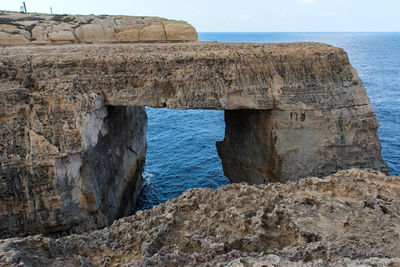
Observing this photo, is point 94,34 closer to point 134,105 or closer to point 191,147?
point 134,105

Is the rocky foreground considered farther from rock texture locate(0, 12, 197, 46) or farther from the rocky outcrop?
rock texture locate(0, 12, 197, 46)

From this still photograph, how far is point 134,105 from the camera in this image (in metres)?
12.9

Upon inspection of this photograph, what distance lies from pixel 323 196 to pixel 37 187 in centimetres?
991

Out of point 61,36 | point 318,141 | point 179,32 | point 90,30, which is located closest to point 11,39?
point 61,36

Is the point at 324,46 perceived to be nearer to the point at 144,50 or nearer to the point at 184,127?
the point at 144,50

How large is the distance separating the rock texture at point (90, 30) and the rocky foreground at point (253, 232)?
40.5 feet

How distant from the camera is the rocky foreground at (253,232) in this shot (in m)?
5.93

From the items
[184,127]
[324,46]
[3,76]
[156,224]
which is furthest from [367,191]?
[184,127]

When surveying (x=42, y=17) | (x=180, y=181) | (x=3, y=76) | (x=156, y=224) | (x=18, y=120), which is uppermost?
(x=42, y=17)

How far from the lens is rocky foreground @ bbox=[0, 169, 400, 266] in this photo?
5934 millimetres

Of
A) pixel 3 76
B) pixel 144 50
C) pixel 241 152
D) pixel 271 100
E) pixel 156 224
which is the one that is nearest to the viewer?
pixel 156 224

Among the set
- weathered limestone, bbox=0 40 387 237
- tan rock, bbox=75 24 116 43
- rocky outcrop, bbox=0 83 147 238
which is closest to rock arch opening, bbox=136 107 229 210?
weathered limestone, bbox=0 40 387 237

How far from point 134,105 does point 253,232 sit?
306 inches

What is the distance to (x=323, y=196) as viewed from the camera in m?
8.64
